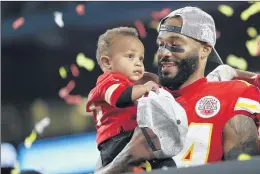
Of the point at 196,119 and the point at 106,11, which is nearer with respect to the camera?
the point at 196,119

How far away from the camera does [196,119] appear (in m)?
2.32

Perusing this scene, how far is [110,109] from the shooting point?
232 cm

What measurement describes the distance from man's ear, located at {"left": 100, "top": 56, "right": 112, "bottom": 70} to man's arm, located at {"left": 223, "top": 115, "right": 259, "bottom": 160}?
0.48 meters

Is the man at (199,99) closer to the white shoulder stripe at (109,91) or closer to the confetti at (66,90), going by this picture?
the white shoulder stripe at (109,91)

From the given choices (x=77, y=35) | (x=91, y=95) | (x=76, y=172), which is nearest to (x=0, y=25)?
(x=77, y=35)

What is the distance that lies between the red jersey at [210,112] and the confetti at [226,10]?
284mm

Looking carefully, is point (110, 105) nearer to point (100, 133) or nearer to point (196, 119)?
point (100, 133)

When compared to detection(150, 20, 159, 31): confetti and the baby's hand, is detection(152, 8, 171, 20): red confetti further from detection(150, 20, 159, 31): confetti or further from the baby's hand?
the baby's hand

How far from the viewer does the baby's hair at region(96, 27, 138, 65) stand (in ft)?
7.88

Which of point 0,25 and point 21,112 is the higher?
point 0,25

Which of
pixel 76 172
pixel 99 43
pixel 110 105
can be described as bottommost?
pixel 76 172

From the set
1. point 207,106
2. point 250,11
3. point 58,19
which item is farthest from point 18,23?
point 250,11

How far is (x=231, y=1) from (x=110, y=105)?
0.64m

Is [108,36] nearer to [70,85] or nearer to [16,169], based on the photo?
[70,85]
